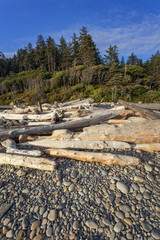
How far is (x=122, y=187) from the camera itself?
235 cm

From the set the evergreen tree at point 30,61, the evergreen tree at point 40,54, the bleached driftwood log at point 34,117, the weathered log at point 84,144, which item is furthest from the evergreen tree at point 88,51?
the weathered log at point 84,144

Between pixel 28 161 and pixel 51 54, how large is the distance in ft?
155

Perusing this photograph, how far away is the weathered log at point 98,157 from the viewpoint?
2824mm

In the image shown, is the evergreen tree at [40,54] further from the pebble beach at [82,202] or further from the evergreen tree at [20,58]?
the pebble beach at [82,202]

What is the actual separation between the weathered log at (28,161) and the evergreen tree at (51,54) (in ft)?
149

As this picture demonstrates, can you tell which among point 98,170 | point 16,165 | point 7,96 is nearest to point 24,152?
point 16,165

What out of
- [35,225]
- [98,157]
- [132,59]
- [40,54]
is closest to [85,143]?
[98,157]

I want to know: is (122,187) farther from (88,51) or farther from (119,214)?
(88,51)

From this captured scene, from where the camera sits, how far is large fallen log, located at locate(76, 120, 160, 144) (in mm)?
3396

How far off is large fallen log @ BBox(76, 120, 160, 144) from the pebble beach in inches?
25.3

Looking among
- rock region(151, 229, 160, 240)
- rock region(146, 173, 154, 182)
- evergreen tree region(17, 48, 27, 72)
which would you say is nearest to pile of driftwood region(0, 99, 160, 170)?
rock region(146, 173, 154, 182)

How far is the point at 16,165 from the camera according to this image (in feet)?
10.3

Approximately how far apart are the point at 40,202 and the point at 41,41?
5943 cm

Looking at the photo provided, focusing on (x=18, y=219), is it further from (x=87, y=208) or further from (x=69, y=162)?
(x=69, y=162)
